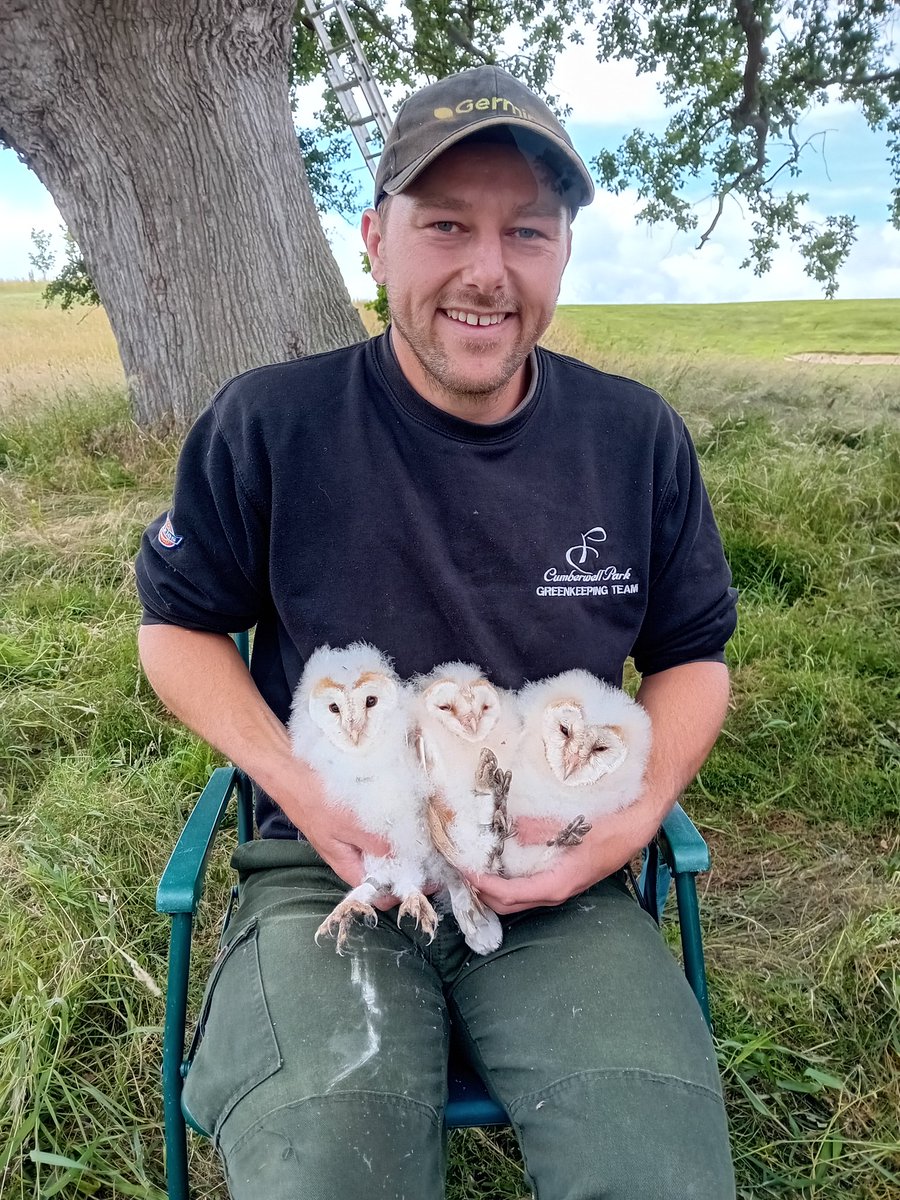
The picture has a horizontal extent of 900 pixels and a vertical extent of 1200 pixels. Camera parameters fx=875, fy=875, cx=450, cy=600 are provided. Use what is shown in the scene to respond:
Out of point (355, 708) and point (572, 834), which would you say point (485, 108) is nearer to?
point (355, 708)

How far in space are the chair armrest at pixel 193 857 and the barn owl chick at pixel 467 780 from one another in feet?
1.39

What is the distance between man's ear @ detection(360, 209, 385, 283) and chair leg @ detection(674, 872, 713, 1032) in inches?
48.9

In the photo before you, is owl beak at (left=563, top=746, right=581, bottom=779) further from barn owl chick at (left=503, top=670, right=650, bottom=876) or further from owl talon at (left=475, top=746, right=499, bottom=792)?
owl talon at (left=475, top=746, right=499, bottom=792)

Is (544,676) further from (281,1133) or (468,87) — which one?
(468,87)

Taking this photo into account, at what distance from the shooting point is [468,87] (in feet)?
4.95

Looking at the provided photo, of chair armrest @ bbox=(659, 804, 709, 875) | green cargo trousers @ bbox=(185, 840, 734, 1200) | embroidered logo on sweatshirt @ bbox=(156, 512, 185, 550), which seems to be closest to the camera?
green cargo trousers @ bbox=(185, 840, 734, 1200)

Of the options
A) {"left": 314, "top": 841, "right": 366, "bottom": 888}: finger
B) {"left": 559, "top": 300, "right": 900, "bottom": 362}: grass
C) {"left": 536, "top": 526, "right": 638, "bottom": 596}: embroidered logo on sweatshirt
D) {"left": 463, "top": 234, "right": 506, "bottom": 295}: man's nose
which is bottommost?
{"left": 559, "top": 300, "right": 900, "bottom": 362}: grass

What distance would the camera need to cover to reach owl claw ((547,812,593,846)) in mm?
1400

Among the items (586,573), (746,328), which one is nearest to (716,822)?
(586,573)

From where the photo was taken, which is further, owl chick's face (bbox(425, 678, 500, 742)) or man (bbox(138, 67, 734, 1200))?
owl chick's face (bbox(425, 678, 500, 742))

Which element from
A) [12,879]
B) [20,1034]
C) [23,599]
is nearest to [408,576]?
[20,1034]

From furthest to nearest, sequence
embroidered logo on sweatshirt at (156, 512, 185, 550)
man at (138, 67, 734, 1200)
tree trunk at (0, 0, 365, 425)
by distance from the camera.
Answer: tree trunk at (0, 0, 365, 425)
embroidered logo on sweatshirt at (156, 512, 185, 550)
man at (138, 67, 734, 1200)

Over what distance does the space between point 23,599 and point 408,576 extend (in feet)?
9.45

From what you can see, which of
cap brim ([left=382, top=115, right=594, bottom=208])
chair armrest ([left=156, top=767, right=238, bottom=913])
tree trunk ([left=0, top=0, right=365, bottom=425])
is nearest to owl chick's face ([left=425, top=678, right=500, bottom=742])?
chair armrest ([left=156, top=767, right=238, bottom=913])
